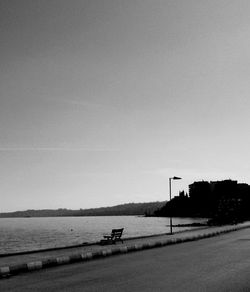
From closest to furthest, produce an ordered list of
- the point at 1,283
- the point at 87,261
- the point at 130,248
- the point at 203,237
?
the point at 1,283
the point at 87,261
the point at 130,248
the point at 203,237

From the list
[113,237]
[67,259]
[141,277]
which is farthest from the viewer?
[113,237]

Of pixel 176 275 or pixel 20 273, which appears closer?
pixel 176 275

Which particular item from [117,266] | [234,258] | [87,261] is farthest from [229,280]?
[87,261]

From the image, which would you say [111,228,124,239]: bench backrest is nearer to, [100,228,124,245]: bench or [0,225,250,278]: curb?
[100,228,124,245]: bench

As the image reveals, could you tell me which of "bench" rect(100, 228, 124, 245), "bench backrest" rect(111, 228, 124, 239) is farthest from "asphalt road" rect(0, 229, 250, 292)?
"bench backrest" rect(111, 228, 124, 239)

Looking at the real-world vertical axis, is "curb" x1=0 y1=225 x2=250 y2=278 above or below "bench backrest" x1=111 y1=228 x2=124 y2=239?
below

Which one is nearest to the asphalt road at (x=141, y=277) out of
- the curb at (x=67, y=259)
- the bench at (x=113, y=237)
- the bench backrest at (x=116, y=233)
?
the curb at (x=67, y=259)

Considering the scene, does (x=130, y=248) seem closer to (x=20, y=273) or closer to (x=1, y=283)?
(x=20, y=273)

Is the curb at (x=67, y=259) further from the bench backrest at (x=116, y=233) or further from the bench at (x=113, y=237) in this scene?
the bench backrest at (x=116, y=233)

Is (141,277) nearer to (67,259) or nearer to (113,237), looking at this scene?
(67,259)

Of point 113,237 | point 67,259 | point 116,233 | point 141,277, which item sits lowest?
point 141,277

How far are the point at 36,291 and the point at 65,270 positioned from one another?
4.25 m

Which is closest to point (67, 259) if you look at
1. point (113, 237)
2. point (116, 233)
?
point (113, 237)

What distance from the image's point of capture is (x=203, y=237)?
35.7 m
